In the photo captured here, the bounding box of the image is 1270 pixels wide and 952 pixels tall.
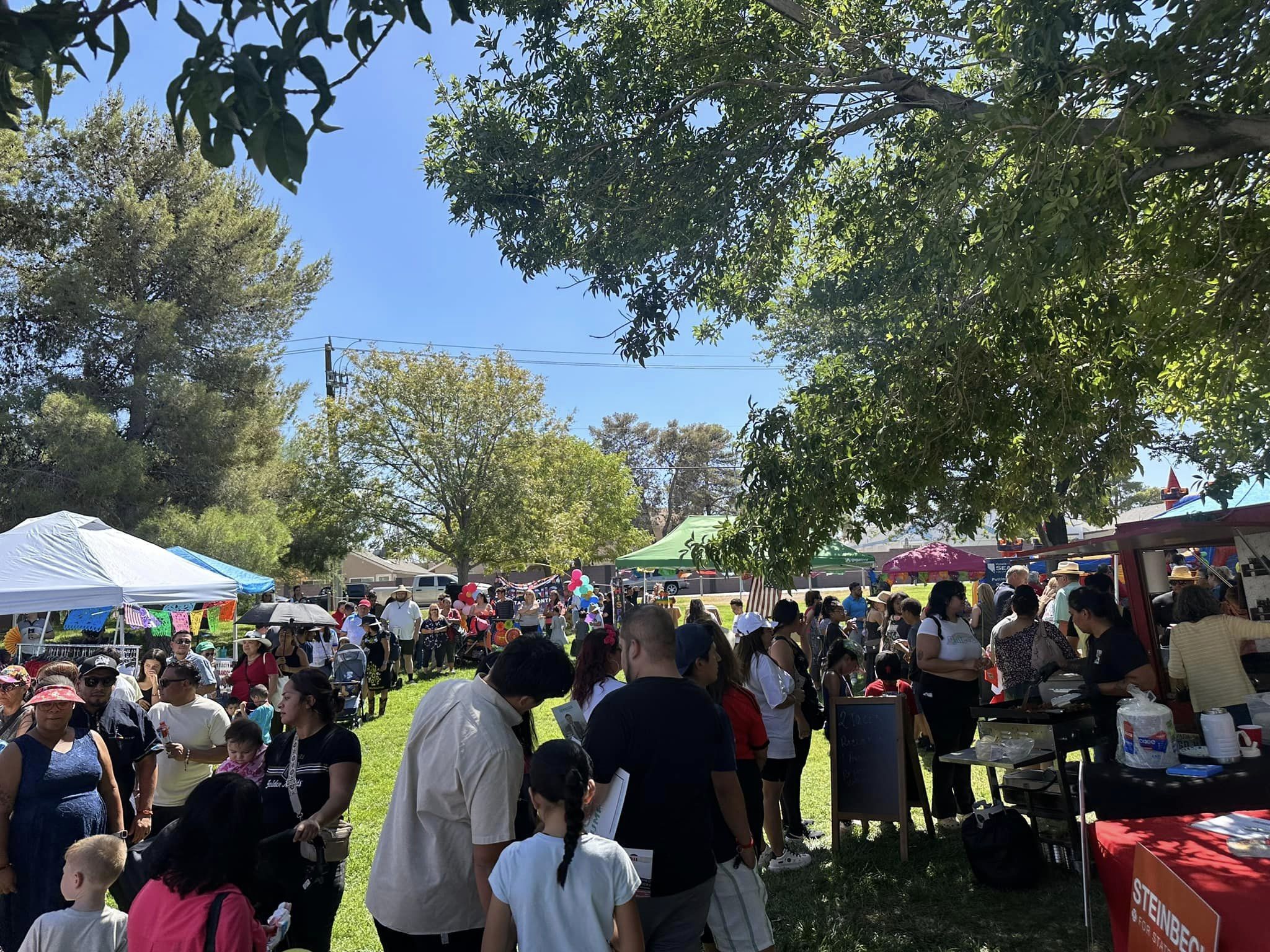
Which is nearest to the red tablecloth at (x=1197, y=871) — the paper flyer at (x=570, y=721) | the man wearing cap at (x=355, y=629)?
the paper flyer at (x=570, y=721)

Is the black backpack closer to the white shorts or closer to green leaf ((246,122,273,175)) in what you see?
the white shorts

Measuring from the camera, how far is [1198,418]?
7582mm

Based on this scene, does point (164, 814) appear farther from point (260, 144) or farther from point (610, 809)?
point (260, 144)

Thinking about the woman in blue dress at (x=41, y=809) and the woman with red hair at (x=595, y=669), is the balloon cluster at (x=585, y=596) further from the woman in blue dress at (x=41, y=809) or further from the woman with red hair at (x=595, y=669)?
the woman in blue dress at (x=41, y=809)

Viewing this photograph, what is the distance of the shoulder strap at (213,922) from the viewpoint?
2582 millimetres

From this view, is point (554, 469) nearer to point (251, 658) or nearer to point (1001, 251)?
A: point (251, 658)

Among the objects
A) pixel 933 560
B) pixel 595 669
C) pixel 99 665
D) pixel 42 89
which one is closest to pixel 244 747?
pixel 99 665

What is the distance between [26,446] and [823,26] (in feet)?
85.8

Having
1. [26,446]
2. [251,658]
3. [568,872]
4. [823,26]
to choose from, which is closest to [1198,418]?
[823,26]

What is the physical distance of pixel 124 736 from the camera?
4.93 metres

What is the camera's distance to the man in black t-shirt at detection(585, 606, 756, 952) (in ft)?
10.1

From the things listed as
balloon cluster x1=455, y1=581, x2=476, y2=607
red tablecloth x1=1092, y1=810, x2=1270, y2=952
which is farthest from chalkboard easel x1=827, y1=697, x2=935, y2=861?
balloon cluster x1=455, y1=581, x2=476, y2=607

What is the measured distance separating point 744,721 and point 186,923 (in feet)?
9.42

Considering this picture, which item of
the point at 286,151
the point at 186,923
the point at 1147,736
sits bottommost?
the point at 186,923
